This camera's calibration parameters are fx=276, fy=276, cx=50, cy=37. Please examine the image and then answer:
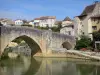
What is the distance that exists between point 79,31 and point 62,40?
6.07 meters

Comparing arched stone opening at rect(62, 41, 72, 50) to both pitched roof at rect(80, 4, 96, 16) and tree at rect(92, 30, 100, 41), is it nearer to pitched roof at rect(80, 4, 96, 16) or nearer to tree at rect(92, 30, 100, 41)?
pitched roof at rect(80, 4, 96, 16)

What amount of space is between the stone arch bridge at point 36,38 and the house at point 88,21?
3.34 meters

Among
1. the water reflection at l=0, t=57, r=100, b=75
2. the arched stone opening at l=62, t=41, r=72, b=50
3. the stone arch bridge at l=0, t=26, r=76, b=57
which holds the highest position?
the stone arch bridge at l=0, t=26, r=76, b=57

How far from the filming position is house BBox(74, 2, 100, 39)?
45.9 meters

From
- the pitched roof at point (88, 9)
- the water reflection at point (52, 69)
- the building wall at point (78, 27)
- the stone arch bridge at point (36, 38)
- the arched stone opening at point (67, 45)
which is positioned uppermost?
the pitched roof at point (88, 9)

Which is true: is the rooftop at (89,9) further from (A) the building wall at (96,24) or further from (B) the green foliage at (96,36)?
(B) the green foliage at (96,36)

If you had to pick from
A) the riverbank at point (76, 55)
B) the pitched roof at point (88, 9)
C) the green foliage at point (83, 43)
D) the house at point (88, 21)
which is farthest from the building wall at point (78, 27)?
the riverbank at point (76, 55)

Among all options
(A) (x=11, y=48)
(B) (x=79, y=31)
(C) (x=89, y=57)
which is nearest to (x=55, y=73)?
(C) (x=89, y=57)

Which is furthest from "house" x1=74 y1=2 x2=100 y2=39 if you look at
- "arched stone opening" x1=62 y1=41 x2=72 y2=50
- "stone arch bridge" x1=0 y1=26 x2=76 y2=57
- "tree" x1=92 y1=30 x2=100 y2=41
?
"stone arch bridge" x1=0 y1=26 x2=76 y2=57

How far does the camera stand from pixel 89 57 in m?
36.1

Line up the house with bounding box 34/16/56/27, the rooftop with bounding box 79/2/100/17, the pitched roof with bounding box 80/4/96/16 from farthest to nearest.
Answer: the house with bounding box 34/16/56/27
the pitched roof with bounding box 80/4/96/16
the rooftop with bounding box 79/2/100/17

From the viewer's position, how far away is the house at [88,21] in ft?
151

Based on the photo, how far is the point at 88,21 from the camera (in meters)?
47.0

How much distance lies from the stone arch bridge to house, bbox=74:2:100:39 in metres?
3.34
